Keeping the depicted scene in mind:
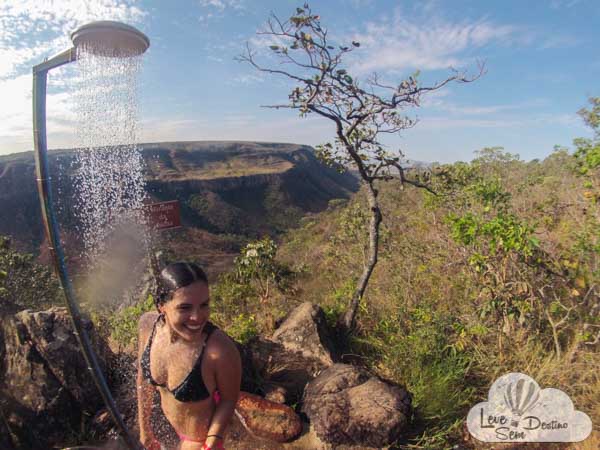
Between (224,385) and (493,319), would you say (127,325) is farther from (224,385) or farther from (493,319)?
(493,319)

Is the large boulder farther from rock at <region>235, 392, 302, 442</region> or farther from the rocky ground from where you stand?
rock at <region>235, 392, 302, 442</region>

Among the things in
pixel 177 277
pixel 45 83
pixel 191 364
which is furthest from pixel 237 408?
pixel 45 83

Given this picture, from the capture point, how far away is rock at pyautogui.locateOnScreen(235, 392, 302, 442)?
11.3ft

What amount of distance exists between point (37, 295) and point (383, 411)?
12059mm

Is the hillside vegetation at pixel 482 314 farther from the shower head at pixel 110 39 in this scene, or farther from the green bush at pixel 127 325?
the shower head at pixel 110 39

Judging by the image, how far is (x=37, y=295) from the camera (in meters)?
11.5

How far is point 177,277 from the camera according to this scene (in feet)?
5.74

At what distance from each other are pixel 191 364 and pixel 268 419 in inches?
79.6

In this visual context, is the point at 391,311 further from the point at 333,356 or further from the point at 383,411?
the point at 383,411

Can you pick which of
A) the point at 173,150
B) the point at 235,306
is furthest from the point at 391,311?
the point at 173,150

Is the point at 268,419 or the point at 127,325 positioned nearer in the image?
the point at 268,419

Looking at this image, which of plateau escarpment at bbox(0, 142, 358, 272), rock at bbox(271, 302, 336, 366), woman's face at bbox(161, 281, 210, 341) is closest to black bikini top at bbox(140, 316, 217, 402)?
woman's face at bbox(161, 281, 210, 341)

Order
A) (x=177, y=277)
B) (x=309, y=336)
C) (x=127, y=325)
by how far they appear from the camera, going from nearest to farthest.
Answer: (x=177, y=277)
(x=309, y=336)
(x=127, y=325)

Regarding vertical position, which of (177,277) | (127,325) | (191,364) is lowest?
(127,325)
